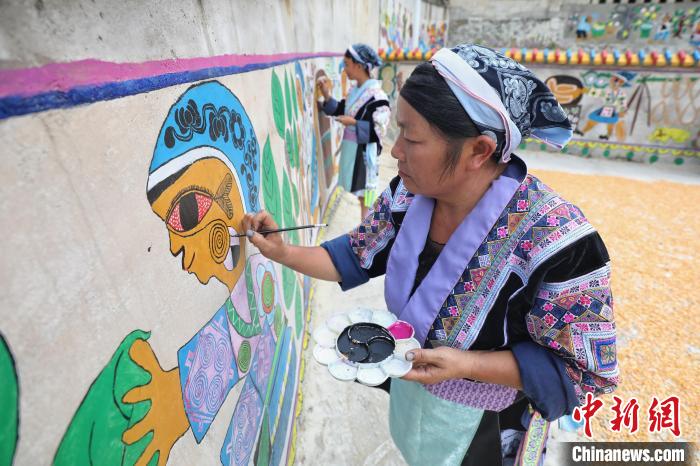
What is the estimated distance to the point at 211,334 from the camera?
104 centimetres

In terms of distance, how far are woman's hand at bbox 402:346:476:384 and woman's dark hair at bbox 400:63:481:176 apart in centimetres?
55

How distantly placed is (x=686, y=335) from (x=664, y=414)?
3.49 ft

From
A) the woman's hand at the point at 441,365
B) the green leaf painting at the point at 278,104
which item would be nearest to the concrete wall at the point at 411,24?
the green leaf painting at the point at 278,104

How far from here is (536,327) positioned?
108 cm

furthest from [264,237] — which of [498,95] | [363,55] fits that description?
[363,55]

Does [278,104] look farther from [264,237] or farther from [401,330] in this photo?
[401,330]

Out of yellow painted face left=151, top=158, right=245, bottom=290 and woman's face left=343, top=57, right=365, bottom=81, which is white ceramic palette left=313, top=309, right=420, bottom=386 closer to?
yellow painted face left=151, top=158, right=245, bottom=290

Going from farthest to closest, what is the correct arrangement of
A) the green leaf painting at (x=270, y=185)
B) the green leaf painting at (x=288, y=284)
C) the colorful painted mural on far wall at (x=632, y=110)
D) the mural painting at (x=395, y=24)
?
1. the mural painting at (x=395, y=24)
2. the colorful painted mural on far wall at (x=632, y=110)
3. the green leaf painting at (x=288, y=284)
4. the green leaf painting at (x=270, y=185)

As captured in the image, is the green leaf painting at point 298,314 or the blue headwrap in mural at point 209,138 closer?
the blue headwrap in mural at point 209,138

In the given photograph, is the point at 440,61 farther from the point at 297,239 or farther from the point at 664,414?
the point at 664,414

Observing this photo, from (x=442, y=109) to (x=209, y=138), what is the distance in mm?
647

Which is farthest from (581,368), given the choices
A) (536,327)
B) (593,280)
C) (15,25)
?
(15,25)

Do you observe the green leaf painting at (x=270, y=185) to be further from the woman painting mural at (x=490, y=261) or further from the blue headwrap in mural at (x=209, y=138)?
the woman painting mural at (x=490, y=261)

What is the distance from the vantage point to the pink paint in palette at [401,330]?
3.80 feet
